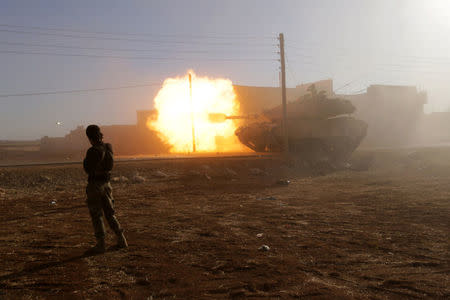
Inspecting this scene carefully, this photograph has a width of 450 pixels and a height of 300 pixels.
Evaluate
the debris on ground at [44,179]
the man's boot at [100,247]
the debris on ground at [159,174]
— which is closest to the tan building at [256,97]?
the debris on ground at [159,174]

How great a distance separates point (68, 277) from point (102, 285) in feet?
1.77

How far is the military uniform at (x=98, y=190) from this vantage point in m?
4.91

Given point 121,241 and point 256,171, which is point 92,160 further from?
point 256,171

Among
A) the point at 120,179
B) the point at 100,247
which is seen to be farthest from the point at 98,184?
the point at 120,179

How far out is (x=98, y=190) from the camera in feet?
16.2

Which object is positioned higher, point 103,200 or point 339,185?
point 103,200

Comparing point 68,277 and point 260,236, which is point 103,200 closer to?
point 68,277

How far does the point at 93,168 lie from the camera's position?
4914 mm

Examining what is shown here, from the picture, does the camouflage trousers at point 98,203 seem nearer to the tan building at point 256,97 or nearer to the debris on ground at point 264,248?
the debris on ground at point 264,248

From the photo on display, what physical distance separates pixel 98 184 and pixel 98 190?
9 cm

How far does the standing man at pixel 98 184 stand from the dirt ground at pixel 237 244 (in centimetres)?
38

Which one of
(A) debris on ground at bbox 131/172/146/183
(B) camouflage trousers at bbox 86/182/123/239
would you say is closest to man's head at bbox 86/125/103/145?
(B) camouflage trousers at bbox 86/182/123/239

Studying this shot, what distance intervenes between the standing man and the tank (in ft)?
56.1

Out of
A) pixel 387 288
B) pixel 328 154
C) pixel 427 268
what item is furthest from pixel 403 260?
pixel 328 154
